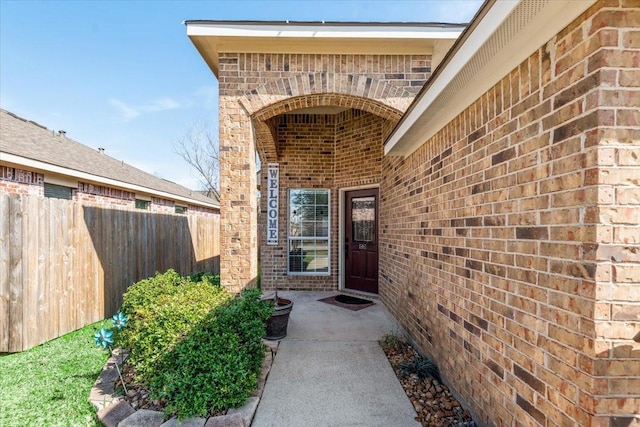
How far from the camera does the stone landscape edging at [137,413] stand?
2.50 metres

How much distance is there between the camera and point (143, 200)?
9.48 meters

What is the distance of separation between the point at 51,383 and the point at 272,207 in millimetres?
4796

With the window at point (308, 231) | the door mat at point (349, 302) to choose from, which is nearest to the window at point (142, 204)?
the window at point (308, 231)

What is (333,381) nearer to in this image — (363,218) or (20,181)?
(363,218)

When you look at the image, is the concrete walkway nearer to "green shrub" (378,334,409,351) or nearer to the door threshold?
"green shrub" (378,334,409,351)

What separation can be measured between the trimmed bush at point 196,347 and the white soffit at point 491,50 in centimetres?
285

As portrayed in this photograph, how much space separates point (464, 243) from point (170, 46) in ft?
41.2

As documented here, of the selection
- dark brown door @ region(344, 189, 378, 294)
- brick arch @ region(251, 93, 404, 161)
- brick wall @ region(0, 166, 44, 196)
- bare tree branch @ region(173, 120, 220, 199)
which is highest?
bare tree branch @ region(173, 120, 220, 199)

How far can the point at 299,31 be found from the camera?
422 centimetres

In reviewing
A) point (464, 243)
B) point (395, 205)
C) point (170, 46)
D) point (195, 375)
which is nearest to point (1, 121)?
A: point (170, 46)

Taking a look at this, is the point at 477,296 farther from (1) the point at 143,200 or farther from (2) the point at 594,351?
(1) the point at 143,200

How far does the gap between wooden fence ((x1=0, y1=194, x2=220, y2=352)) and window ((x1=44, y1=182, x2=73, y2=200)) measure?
1.45m

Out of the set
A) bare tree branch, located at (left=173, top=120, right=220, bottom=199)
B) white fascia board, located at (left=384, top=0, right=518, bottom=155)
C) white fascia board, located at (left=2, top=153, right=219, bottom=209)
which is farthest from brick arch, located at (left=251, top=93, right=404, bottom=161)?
bare tree branch, located at (left=173, top=120, right=220, bottom=199)

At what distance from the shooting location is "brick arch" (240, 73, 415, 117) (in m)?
4.46
